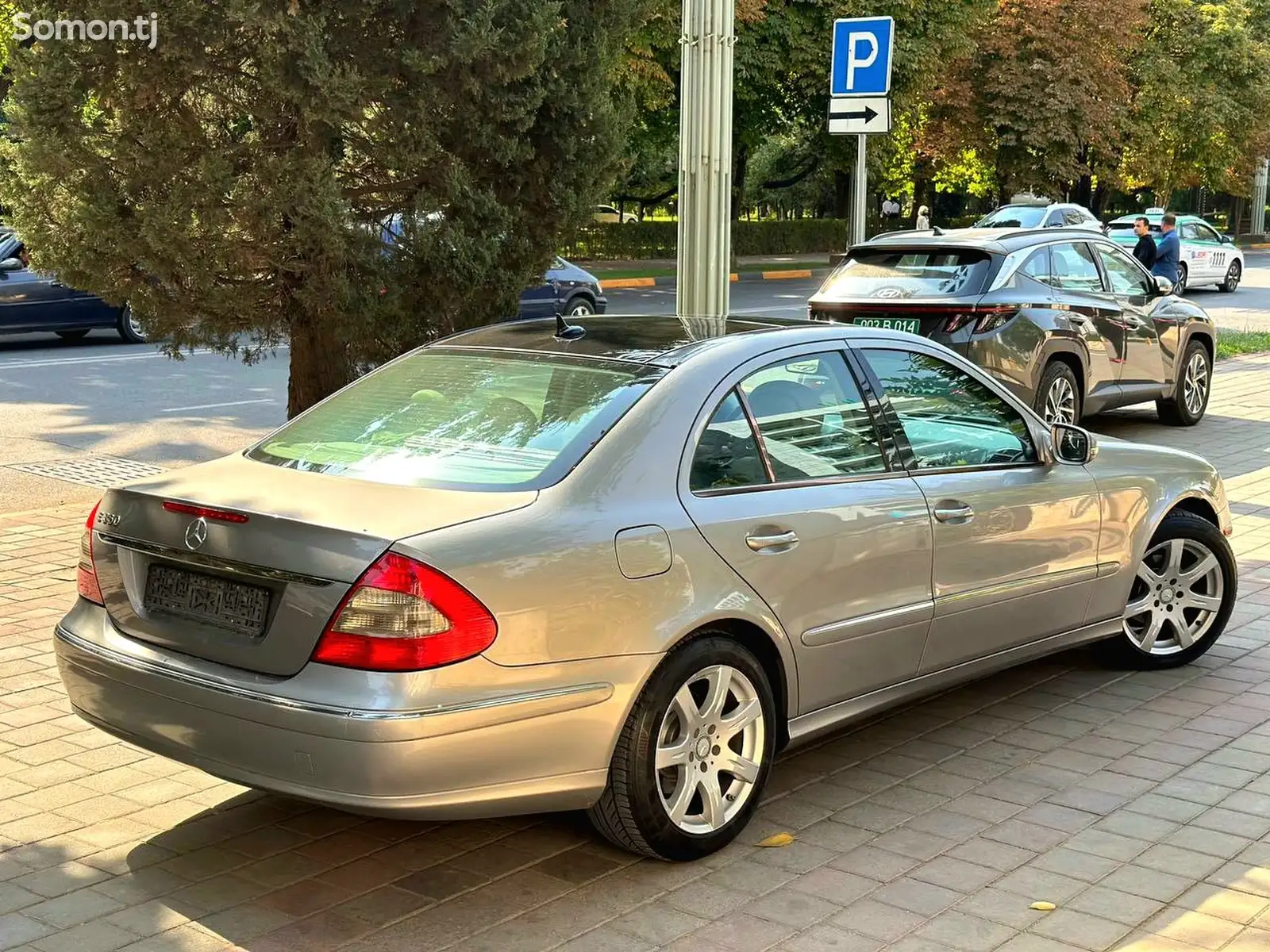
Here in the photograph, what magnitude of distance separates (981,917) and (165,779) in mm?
2663

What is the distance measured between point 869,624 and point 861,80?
591 cm

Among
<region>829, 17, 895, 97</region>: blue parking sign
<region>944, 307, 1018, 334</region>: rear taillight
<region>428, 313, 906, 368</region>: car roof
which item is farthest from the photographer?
<region>944, 307, 1018, 334</region>: rear taillight

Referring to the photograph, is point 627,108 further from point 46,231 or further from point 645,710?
point 645,710

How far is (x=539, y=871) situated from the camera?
4242 mm

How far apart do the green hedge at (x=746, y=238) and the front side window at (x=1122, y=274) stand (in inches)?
770

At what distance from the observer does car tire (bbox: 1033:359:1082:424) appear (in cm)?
1144

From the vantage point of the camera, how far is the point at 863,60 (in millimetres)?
9742

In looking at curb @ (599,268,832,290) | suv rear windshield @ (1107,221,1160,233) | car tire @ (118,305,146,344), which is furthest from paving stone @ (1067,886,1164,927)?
suv rear windshield @ (1107,221,1160,233)

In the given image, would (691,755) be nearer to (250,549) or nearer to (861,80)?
(250,549)

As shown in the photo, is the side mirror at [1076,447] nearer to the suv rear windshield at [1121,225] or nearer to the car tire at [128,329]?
the car tire at [128,329]

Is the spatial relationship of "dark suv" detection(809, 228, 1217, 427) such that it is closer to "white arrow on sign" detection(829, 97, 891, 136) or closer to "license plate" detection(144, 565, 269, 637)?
"white arrow on sign" detection(829, 97, 891, 136)

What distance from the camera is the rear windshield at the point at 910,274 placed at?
36.6 feet

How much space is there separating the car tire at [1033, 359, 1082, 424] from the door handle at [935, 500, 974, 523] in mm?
6482

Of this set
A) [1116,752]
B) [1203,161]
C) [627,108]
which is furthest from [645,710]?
[1203,161]
